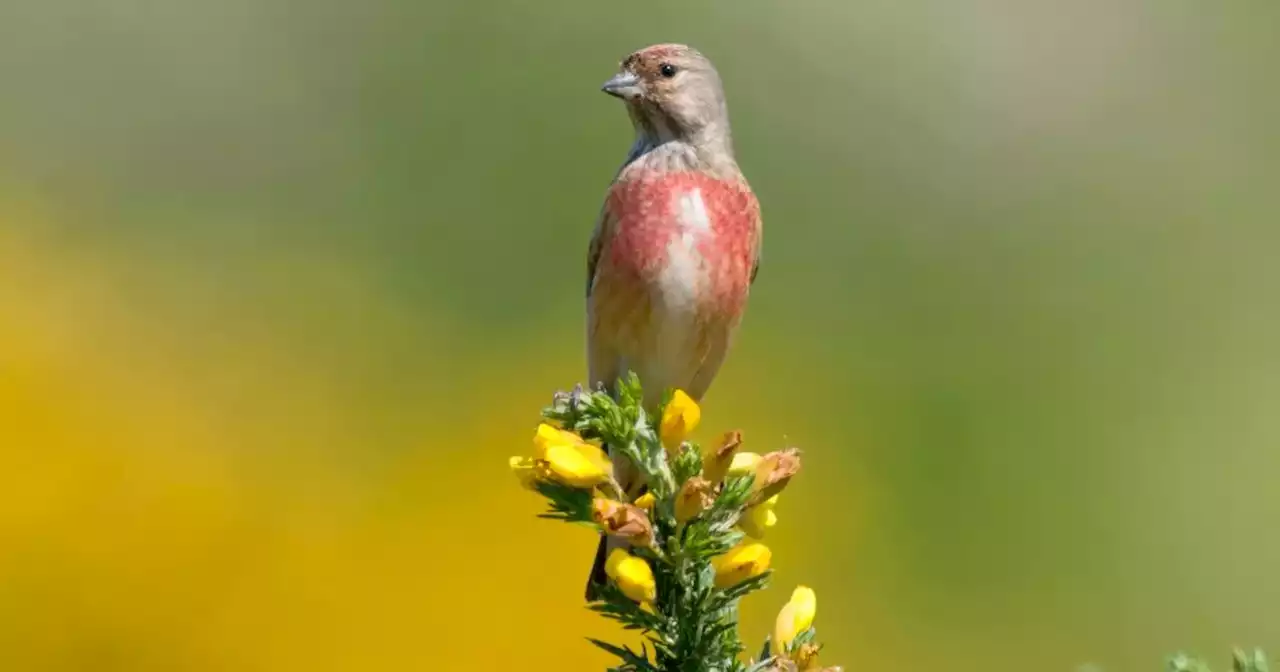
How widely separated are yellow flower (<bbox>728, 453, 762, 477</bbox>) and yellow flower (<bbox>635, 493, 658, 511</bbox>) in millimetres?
142

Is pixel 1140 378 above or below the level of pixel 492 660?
above

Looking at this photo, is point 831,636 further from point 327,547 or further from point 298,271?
point 298,271

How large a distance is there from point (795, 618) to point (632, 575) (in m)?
0.26

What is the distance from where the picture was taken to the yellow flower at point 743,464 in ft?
6.81

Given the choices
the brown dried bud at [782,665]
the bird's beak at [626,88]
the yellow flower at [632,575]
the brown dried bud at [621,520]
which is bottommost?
the brown dried bud at [782,665]

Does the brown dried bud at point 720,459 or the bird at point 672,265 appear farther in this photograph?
the bird at point 672,265

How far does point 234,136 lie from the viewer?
7.76 meters

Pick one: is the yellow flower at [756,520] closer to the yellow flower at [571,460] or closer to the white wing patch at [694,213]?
the yellow flower at [571,460]

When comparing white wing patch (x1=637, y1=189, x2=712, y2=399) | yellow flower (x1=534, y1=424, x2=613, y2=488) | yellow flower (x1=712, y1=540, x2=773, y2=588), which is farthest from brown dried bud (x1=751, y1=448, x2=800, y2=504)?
white wing patch (x1=637, y1=189, x2=712, y2=399)

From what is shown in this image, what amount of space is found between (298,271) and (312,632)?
2.35 metres

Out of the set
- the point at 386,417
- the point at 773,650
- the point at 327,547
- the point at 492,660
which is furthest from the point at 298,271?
the point at 773,650

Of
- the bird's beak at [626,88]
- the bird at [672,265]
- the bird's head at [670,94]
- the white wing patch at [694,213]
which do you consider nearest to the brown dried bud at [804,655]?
the bird at [672,265]

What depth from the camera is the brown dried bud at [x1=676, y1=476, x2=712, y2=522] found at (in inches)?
75.5

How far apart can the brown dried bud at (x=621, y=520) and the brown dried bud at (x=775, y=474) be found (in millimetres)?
224
